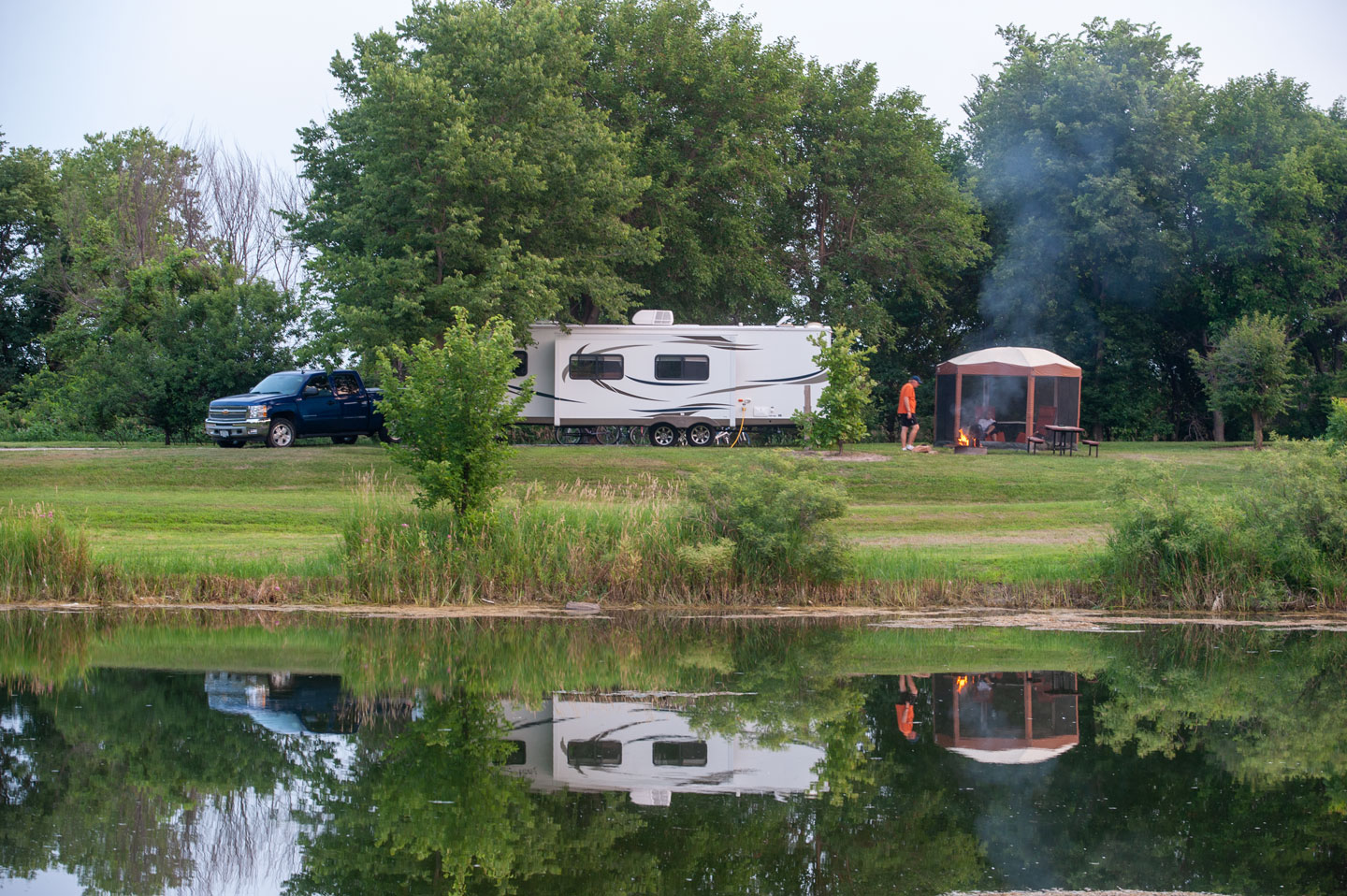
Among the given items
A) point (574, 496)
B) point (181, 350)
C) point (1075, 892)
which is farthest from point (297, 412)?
point (1075, 892)

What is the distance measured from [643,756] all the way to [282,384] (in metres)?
24.9

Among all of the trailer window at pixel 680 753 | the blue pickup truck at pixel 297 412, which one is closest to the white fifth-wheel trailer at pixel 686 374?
the blue pickup truck at pixel 297 412

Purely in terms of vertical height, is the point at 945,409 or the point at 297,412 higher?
the point at 945,409

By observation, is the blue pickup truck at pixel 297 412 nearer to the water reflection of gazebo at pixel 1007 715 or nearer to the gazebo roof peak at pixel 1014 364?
the gazebo roof peak at pixel 1014 364

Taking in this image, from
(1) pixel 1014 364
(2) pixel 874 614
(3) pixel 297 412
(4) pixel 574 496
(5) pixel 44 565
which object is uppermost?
(1) pixel 1014 364

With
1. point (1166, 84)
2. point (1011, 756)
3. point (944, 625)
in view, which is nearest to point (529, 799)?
point (1011, 756)

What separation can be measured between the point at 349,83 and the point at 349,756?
29.0 meters

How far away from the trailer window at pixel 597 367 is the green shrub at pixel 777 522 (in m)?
18.4

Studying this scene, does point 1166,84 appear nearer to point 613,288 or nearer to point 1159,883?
point 613,288

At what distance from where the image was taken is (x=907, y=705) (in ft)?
34.3

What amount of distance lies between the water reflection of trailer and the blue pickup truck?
2234 cm

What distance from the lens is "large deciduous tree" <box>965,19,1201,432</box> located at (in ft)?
133

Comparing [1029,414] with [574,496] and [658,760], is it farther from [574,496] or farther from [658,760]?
[658,760]

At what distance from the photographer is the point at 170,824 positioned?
738 cm
